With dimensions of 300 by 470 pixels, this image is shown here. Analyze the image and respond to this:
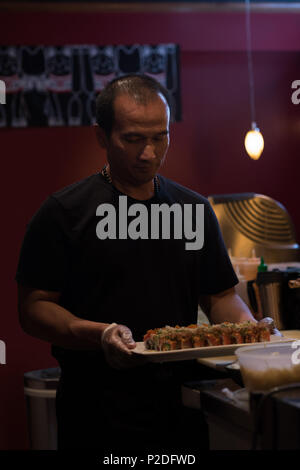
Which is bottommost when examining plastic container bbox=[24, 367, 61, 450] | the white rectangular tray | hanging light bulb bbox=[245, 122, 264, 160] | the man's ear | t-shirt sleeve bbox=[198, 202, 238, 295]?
plastic container bbox=[24, 367, 61, 450]

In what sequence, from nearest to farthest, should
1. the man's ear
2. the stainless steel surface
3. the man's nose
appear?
the man's nose
the man's ear
the stainless steel surface

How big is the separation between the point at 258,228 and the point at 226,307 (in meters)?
3.00

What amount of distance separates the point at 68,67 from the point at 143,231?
14.2 ft

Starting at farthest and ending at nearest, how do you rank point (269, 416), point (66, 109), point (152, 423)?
point (66, 109)
point (152, 423)
point (269, 416)

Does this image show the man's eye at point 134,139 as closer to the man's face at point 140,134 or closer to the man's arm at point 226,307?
the man's face at point 140,134

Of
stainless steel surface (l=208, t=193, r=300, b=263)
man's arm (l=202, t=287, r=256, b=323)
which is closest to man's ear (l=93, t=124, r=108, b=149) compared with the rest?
man's arm (l=202, t=287, r=256, b=323)

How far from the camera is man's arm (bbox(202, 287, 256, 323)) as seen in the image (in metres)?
2.25

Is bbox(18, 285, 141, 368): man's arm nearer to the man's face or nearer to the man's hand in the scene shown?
the man's hand

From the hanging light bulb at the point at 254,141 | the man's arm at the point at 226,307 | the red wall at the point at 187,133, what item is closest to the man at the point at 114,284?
the man's arm at the point at 226,307

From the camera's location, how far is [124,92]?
6.70 ft

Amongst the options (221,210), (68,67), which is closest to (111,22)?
(68,67)

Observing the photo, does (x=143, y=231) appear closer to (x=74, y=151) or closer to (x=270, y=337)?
(x=270, y=337)

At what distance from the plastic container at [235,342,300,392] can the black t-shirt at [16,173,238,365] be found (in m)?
0.57

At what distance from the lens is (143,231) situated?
2129mm
